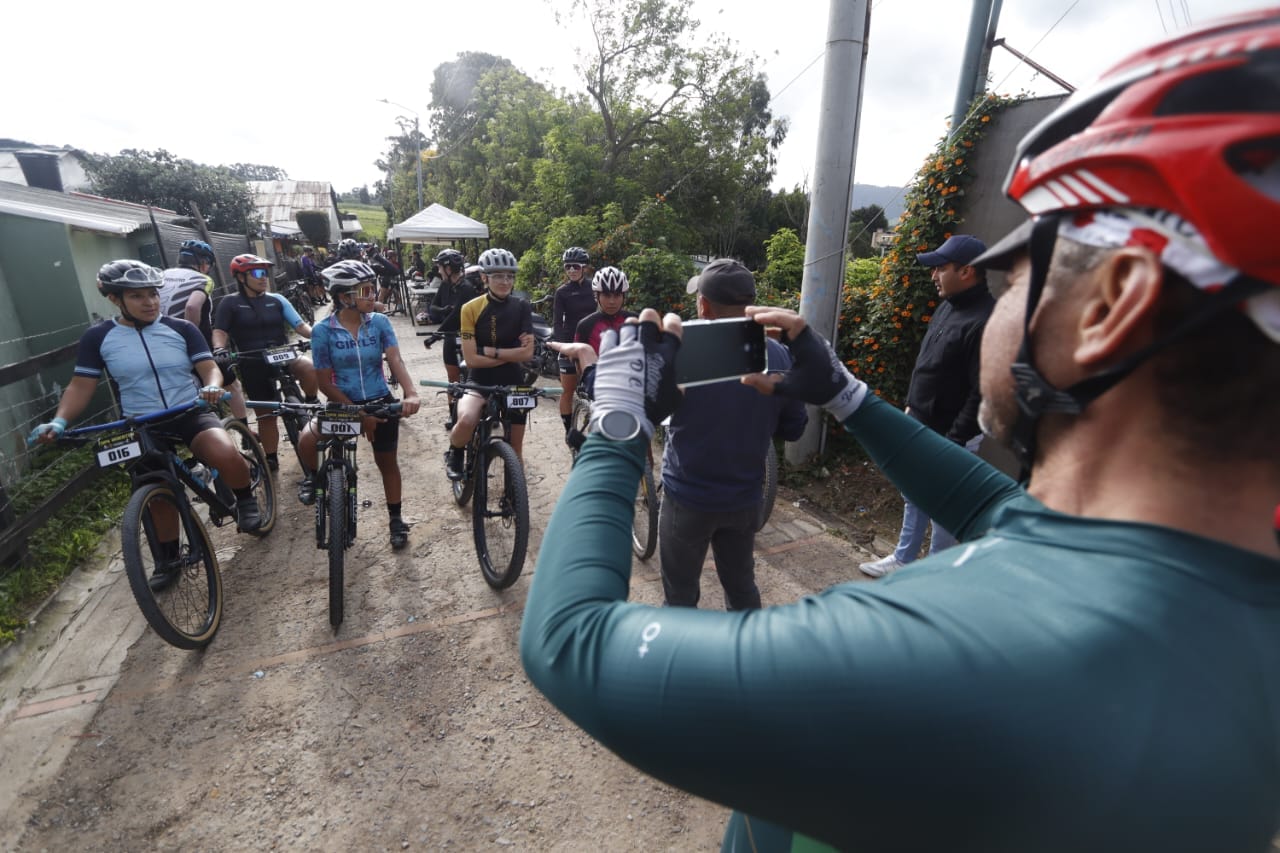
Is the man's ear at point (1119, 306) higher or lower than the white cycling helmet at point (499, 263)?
higher

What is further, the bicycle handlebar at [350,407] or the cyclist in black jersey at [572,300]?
the cyclist in black jersey at [572,300]

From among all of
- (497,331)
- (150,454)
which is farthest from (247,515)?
(497,331)

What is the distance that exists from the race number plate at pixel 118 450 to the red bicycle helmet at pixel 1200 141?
4.54m

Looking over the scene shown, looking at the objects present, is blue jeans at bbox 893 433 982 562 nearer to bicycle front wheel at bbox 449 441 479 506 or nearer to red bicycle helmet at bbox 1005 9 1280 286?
bicycle front wheel at bbox 449 441 479 506

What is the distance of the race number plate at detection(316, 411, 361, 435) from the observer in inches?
158

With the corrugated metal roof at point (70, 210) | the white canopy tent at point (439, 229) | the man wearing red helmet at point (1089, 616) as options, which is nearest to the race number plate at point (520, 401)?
the man wearing red helmet at point (1089, 616)

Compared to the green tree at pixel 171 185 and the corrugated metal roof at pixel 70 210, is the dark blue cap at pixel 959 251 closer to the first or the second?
the corrugated metal roof at pixel 70 210

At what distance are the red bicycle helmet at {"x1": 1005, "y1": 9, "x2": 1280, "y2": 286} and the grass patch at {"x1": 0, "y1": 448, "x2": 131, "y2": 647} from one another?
219 inches

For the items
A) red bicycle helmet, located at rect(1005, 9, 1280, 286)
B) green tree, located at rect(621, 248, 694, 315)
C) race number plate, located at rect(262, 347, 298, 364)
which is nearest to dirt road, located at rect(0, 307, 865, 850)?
race number plate, located at rect(262, 347, 298, 364)

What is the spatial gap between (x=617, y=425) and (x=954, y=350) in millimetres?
3204

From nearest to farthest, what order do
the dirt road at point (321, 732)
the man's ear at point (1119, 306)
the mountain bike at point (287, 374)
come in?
the man's ear at point (1119, 306)
the dirt road at point (321, 732)
the mountain bike at point (287, 374)

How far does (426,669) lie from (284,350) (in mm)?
3467

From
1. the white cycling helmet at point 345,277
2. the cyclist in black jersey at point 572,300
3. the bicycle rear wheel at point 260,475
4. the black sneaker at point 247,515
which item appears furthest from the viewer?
the cyclist in black jersey at point 572,300

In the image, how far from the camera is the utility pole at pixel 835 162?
4688 millimetres
